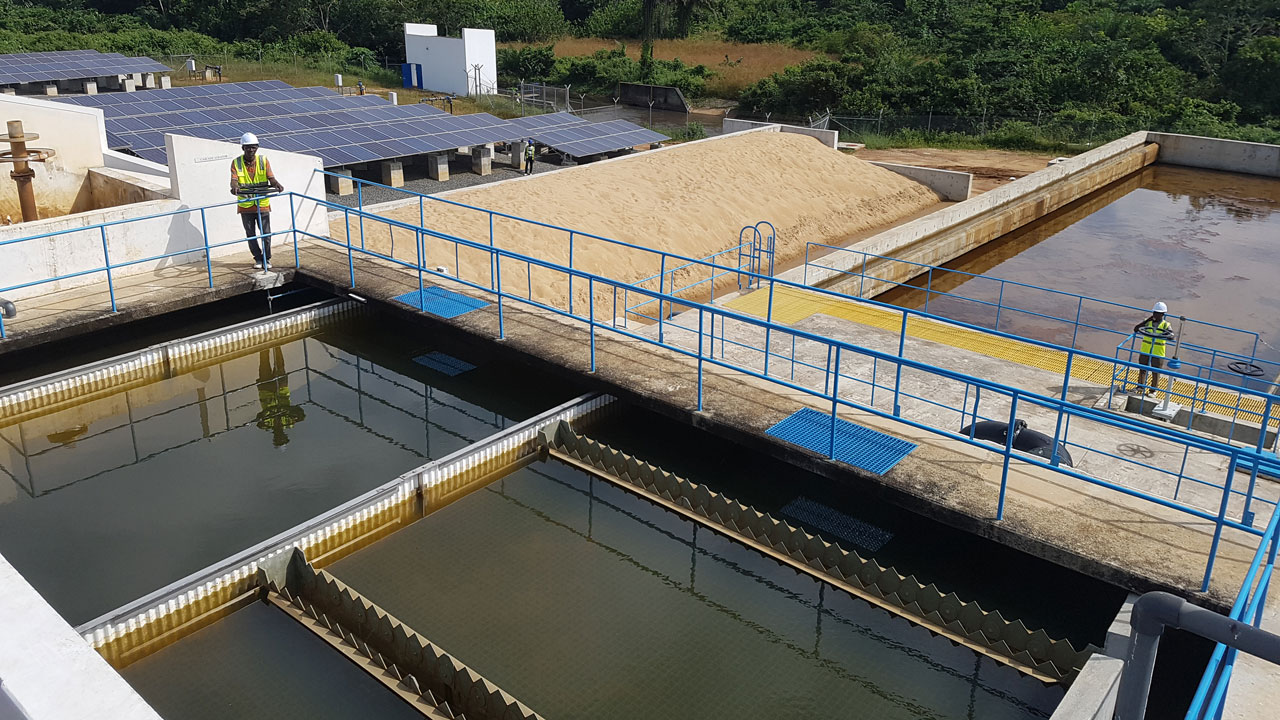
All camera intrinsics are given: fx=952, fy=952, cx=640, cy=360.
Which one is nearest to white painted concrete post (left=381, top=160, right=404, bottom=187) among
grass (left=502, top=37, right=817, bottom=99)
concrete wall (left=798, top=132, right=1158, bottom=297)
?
concrete wall (left=798, top=132, right=1158, bottom=297)

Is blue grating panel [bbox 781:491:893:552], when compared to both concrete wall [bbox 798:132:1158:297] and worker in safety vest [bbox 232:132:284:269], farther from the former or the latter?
concrete wall [bbox 798:132:1158:297]

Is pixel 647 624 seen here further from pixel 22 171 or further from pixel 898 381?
pixel 22 171

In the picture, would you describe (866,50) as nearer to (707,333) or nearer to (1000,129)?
(1000,129)

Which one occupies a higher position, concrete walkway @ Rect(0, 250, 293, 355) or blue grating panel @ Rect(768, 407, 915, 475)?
concrete walkway @ Rect(0, 250, 293, 355)

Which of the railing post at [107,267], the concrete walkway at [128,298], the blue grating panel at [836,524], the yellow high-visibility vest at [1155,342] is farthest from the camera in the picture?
the yellow high-visibility vest at [1155,342]

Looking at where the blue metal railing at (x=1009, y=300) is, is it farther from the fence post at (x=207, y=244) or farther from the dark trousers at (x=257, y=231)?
the fence post at (x=207, y=244)

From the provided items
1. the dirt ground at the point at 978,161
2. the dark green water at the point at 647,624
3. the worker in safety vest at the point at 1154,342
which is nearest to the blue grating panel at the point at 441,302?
the dark green water at the point at 647,624
